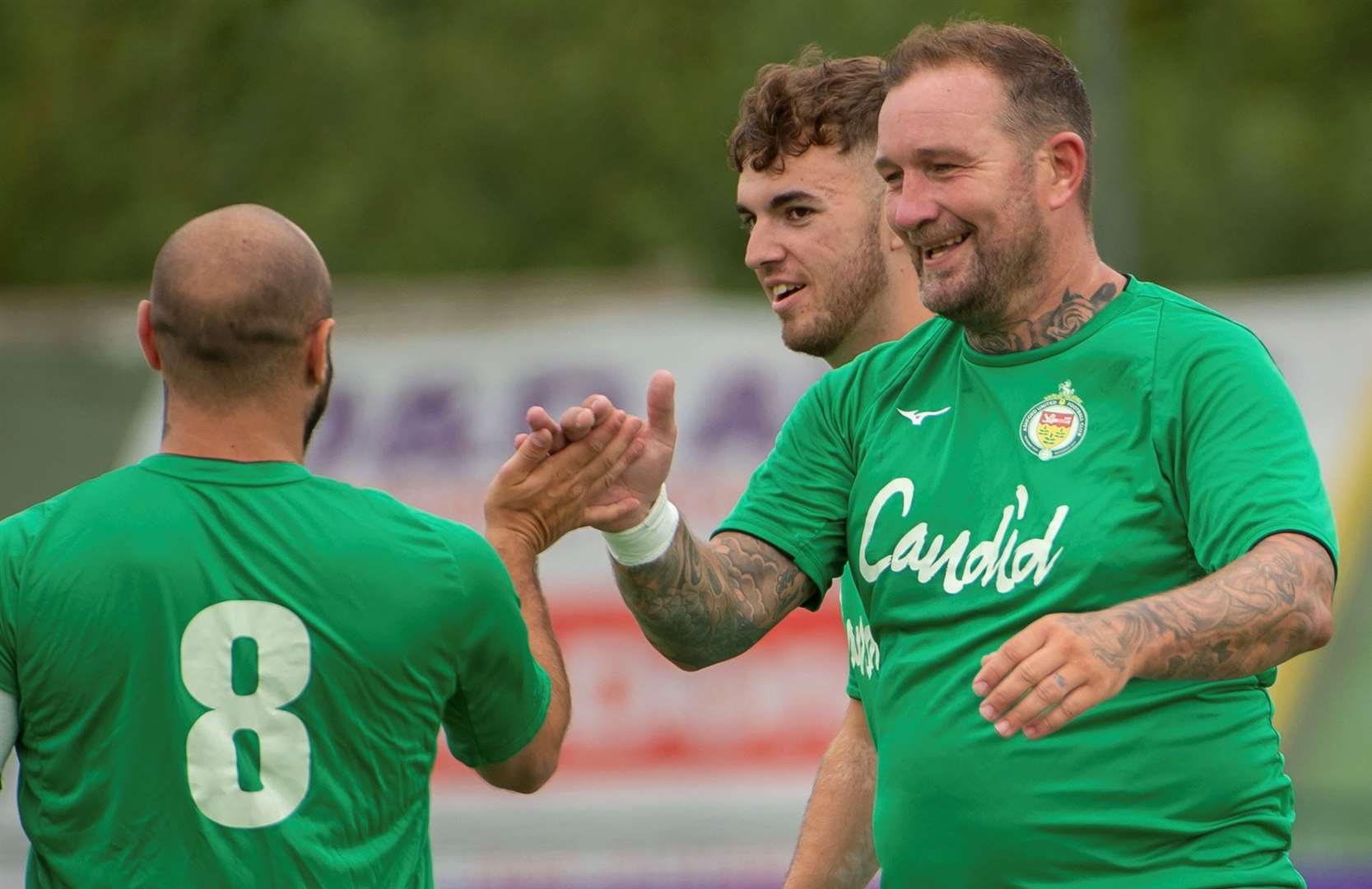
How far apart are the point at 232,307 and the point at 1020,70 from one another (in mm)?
1598

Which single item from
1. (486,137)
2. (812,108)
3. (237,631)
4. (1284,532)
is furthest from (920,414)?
(486,137)

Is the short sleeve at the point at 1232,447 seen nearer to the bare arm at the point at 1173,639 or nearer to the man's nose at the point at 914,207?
the bare arm at the point at 1173,639

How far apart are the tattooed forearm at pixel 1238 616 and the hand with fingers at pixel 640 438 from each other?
1.08m

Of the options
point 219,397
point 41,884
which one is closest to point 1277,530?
point 219,397

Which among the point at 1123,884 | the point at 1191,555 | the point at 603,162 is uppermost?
the point at 603,162

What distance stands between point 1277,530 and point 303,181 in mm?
13064

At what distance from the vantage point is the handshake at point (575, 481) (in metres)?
3.89

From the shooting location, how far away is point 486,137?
52.1 ft

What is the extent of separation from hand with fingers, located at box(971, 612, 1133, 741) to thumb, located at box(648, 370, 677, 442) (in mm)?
1135

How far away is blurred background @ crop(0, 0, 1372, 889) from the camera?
1008 centimetres

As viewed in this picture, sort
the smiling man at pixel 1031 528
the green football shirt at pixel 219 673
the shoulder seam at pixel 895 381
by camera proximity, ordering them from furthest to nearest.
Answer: the shoulder seam at pixel 895 381, the smiling man at pixel 1031 528, the green football shirt at pixel 219 673

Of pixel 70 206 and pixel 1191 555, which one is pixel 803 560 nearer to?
pixel 1191 555

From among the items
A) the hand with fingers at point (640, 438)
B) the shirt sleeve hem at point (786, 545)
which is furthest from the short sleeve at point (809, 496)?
the hand with fingers at point (640, 438)

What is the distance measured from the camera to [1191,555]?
355 centimetres
